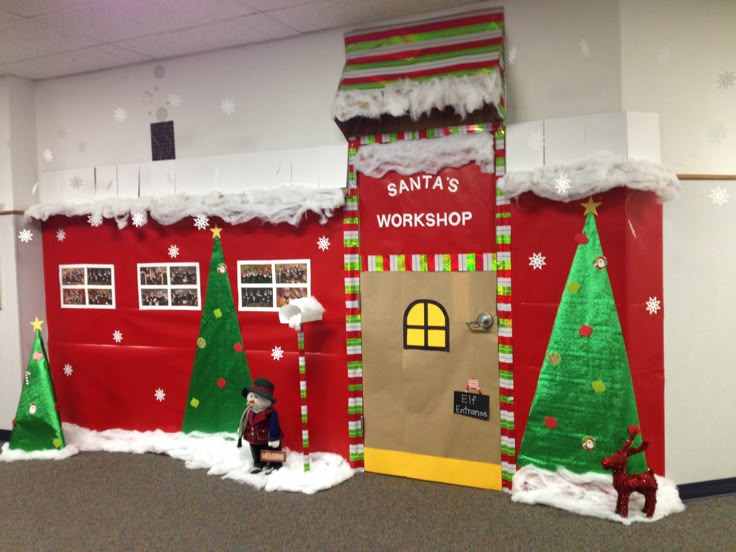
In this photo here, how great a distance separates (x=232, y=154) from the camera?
3.40 metres

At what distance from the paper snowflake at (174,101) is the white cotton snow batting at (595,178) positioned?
6.96ft

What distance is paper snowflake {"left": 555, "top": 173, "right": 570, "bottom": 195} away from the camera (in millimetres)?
2660

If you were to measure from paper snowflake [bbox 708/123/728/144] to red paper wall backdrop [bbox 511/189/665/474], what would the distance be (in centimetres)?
45

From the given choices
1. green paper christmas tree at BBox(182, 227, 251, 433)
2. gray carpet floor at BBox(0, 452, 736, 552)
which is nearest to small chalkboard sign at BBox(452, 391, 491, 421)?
gray carpet floor at BBox(0, 452, 736, 552)

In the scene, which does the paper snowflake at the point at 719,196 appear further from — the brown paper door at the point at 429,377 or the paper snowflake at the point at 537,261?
the brown paper door at the point at 429,377

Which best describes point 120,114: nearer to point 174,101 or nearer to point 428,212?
point 174,101

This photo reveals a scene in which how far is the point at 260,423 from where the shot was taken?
3152 millimetres

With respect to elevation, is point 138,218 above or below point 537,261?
above

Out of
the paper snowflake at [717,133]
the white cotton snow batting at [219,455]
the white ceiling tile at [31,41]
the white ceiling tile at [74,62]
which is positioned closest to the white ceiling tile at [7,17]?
the white ceiling tile at [31,41]

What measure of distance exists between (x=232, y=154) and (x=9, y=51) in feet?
4.69

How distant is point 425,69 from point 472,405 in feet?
5.76

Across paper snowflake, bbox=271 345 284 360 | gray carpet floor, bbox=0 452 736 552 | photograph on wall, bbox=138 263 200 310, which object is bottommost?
gray carpet floor, bbox=0 452 736 552

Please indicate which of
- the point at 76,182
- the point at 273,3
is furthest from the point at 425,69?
the point at 76,182

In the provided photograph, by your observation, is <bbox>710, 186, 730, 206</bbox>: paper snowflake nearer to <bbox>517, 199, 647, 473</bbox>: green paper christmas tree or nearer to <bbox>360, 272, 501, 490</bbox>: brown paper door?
<bbox>517, 199, 647, 473</bbox>: green paper christmas tree
